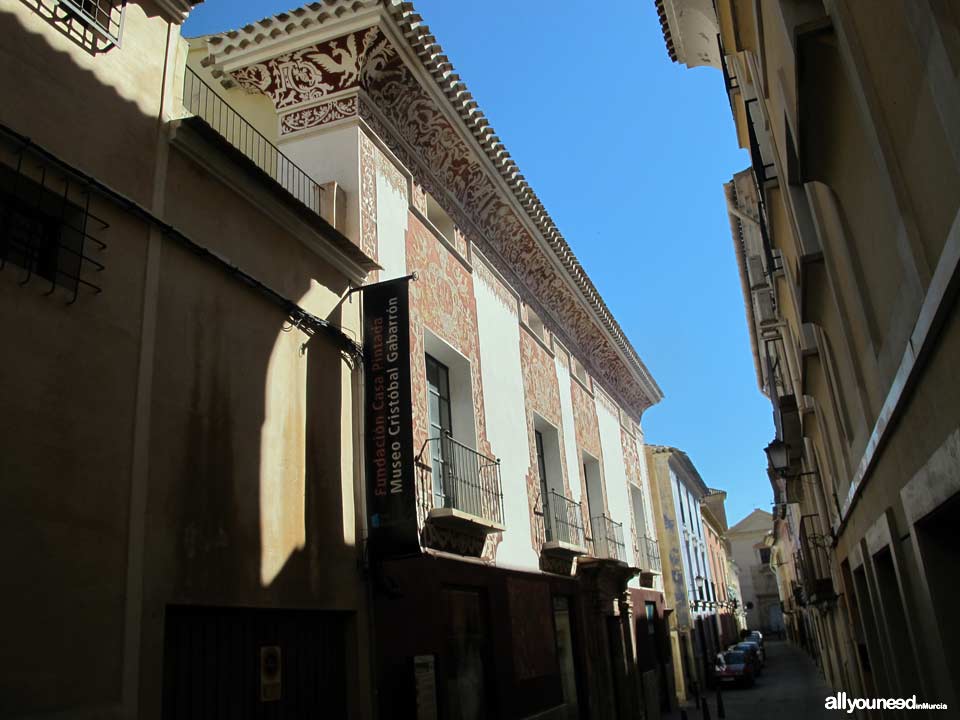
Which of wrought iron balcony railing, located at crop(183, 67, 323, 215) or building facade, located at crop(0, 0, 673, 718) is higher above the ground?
wrought iron balcony railing, located at crop(183, 67, 323, 215)

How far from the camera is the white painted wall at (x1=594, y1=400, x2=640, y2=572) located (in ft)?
54.3

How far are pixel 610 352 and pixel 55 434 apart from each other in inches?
585

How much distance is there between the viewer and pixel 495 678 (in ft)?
28.9

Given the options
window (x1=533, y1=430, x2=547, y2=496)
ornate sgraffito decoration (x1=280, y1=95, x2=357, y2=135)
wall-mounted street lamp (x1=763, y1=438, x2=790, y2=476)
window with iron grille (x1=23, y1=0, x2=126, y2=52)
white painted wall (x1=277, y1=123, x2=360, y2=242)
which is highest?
ornate sgraffito decoration (x1=280, y1=95, x2=357, y2=135)

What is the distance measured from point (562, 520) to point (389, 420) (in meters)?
6.37

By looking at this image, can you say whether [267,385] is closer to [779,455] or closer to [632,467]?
[779,455]

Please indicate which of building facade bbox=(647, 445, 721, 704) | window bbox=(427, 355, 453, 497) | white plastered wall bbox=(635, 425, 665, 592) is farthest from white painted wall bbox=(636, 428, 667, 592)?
window bbox=(427, 355, 453, 497)

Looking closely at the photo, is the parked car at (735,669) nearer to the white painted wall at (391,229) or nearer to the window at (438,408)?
the window at (438,408)

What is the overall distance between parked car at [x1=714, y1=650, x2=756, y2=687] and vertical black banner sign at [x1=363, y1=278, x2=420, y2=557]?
20.5m

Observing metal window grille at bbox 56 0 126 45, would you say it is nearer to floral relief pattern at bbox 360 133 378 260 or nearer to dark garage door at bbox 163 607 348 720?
floral relief pattern at bbox 360 133 378 260

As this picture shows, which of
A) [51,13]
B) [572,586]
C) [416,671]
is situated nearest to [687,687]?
[572,586]

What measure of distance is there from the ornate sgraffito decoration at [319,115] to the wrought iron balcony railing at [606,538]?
922cm

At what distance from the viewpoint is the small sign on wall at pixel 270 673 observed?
536 centimetres

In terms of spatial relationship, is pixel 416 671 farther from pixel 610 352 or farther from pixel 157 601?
pixel 610 352
